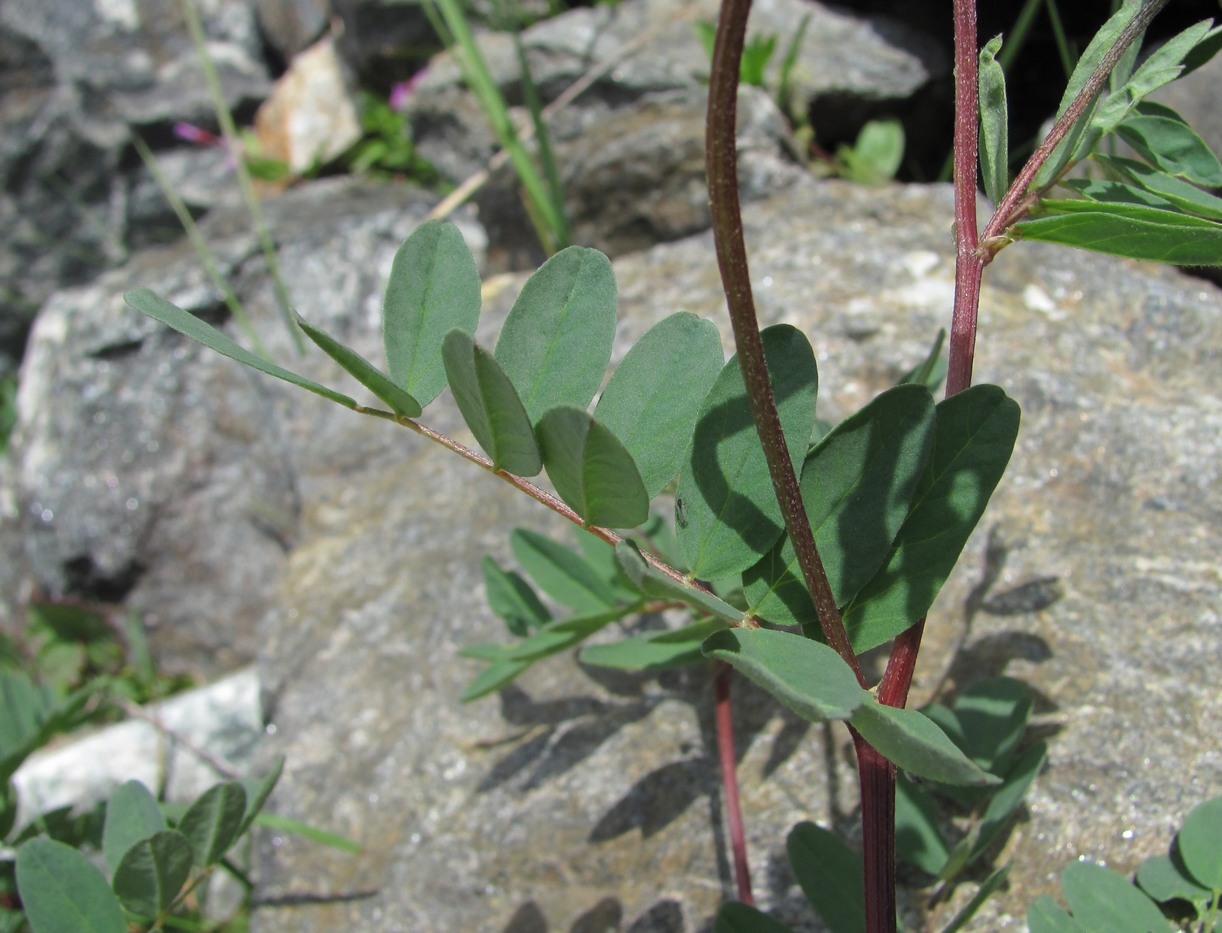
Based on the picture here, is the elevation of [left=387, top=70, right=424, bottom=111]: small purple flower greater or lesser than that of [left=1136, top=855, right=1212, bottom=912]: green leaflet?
greater

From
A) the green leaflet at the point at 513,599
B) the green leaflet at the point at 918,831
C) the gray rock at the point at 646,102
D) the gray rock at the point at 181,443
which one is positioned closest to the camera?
the green leaflet at the point at 918,831

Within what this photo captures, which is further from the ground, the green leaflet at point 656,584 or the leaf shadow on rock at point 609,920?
the green leaflet at point 656,584

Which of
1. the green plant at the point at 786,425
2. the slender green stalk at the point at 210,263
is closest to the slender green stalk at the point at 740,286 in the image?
the green plant at the point at 786,425

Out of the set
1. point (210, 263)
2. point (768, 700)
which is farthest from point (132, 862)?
point (210, 263)

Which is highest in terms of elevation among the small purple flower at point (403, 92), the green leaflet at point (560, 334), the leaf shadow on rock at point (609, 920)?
the green leaflet at point (560, 334)

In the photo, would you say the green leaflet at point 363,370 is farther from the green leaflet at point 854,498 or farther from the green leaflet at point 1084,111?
the green leaflet at point 1084,111

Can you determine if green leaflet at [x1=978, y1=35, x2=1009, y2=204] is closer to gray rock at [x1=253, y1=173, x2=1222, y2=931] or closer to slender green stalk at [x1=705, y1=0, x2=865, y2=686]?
slender green stalk at [x1=705, y1=0, x2=865, y2=686]

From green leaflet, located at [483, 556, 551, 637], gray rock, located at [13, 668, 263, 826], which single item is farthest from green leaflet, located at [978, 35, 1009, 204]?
gray rock, located at [13, 668, 263, 826]
